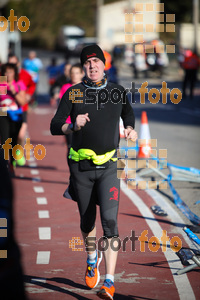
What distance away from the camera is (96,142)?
18.6 feet

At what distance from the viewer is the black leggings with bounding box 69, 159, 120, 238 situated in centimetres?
573

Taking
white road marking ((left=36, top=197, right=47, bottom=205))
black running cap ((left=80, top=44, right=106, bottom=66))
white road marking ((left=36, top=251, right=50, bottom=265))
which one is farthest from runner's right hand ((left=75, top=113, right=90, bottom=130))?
white road marking ((left=36, top=197, right=47, bottom=205))

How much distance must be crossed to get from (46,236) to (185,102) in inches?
821

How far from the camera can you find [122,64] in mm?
55281

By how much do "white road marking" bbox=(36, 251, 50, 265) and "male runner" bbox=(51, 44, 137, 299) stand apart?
3.57 feet

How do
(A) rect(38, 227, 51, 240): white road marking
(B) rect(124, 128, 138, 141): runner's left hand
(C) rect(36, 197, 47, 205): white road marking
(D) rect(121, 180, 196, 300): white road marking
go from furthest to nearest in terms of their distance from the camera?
(C) rect(36, 197, 47, 205): white road marking < (A) rect(38, 227, 51, 240): white road marking < (D) rect(121, 180, 196, 300): white road marking < (B) rect(124, 128, 138, 141): runner's left hand

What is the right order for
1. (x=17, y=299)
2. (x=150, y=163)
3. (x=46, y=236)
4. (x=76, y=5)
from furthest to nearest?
1. (x=76, y=5)
2. (x=150, y=163)
3. (x=46, y=236)
4. (x=17, y=299)

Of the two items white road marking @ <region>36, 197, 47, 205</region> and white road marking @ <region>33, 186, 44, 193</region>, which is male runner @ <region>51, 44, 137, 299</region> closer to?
white road marking @ <region>36, 197, 47, 205</region>

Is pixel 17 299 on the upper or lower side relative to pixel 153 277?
upper

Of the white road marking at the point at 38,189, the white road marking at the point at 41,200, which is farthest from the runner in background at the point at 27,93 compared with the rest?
the white road marking at the point at 41,200

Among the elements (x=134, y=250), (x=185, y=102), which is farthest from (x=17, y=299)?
(x=185, y=102)

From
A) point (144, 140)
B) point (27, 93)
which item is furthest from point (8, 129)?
point (144, 140)

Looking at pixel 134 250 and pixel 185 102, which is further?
pixel 185 102

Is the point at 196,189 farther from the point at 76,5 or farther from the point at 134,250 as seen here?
the point at 76,5
